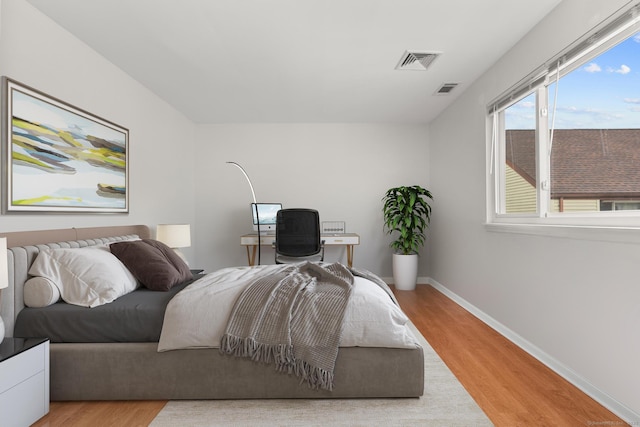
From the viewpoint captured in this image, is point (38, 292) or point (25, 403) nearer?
point (25, 403)

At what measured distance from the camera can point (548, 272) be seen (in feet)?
8.30

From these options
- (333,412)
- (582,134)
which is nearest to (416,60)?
(582,134)

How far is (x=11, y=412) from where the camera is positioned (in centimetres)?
167

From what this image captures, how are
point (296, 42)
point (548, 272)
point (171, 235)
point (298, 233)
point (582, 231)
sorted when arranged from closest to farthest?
point (582, 231), point (548, 272), point (296, 42), point (171, 235), point (298, 233)

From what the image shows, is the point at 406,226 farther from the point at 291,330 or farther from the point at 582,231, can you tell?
the point at 291,330

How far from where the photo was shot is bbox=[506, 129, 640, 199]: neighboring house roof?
2002mm

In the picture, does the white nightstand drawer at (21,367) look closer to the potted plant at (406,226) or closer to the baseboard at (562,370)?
the baseboard at (562,370)

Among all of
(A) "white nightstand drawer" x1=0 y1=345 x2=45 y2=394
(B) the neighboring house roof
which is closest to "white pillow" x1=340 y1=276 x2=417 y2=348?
(B) the neighboring house roof

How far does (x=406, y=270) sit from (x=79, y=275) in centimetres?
385

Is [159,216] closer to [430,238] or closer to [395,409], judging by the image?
[395,409]

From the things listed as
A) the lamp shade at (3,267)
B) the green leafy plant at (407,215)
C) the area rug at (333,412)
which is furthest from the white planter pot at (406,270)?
the lamp shade at (3,267)

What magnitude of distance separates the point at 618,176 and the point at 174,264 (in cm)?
294

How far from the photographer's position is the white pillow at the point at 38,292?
6.94ft

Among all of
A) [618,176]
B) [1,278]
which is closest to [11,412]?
[1,278]
